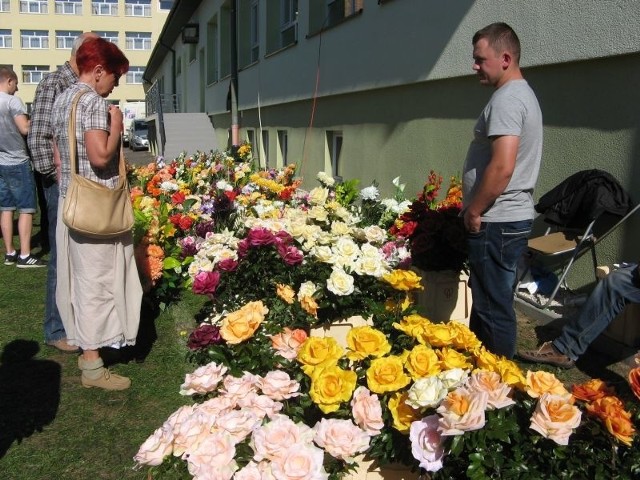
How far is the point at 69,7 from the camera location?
49.7m

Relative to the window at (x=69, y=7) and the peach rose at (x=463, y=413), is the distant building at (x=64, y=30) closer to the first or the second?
the window at (x=69, y=7)

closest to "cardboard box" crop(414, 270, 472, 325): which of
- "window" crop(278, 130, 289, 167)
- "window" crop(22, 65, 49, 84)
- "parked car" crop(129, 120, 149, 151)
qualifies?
"window" crop(278, 130, 289, 167)

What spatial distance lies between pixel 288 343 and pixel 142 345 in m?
2.39

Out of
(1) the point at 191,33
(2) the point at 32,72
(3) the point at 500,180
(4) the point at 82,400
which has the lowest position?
(4) the point at 82,400

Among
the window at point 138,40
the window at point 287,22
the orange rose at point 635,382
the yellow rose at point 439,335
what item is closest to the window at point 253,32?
the window at point 287,22

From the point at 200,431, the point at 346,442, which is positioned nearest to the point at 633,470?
the point at 346,442

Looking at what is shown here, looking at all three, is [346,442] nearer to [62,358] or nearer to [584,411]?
[584,411]

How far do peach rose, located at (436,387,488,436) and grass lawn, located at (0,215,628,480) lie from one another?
63.6 inches

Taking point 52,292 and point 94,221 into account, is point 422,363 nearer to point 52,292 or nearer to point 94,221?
point 94,221

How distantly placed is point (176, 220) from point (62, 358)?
1.58 m

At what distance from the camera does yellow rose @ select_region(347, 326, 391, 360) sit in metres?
1.98

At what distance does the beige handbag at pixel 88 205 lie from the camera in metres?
3.01

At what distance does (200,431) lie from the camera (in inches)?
65.6

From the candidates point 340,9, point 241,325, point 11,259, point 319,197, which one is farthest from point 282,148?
point 241,325
